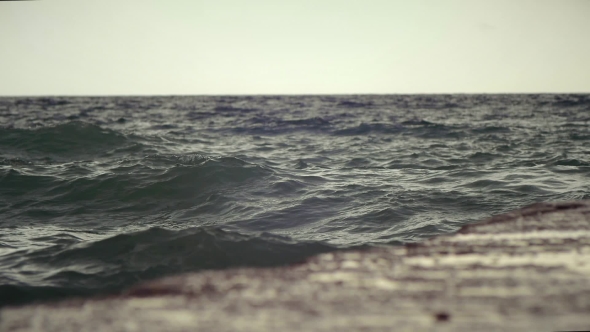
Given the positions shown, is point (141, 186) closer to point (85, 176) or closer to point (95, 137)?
point (85, 176)

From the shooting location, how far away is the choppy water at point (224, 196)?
3.92 meters

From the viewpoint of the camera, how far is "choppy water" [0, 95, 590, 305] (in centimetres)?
392

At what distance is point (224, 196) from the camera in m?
6.75

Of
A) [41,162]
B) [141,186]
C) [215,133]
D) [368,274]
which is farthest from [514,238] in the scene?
[215,133]

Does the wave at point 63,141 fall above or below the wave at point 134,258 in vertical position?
above

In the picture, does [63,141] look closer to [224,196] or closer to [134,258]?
[224,196]

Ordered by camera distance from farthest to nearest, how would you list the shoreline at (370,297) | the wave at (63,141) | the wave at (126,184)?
A: the wave at (63,141) < the wave at (126,184) < the shoreline at (370,297)

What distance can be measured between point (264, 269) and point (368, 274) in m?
0.32

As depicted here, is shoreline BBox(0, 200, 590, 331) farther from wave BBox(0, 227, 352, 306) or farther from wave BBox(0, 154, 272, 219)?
wave BBox(0, 154, 272, 219)

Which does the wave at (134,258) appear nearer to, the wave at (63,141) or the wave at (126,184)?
the wave at (126,184)

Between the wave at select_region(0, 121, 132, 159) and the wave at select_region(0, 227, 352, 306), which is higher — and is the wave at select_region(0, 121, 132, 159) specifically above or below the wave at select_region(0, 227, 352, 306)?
above

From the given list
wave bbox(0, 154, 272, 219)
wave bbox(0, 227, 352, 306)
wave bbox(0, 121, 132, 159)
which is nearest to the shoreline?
wave bbox(0, 227, 352, 306)

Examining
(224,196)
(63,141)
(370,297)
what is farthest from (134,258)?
(63,141)

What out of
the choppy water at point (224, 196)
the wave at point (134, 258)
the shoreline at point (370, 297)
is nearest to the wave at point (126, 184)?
the choppy water at point (224, 196)
